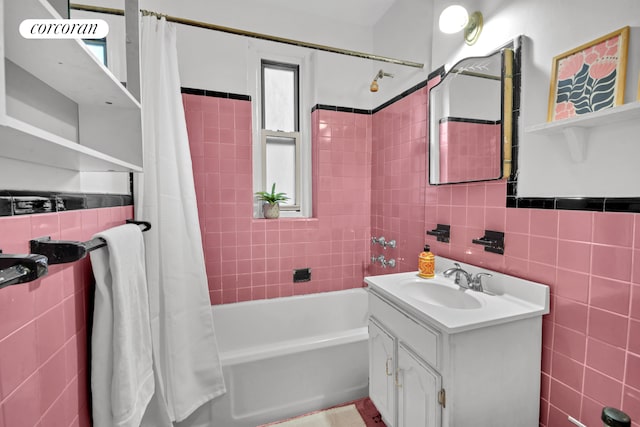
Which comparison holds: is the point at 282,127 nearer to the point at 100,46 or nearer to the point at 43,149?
the point at 100,46

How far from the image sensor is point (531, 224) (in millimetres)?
1092

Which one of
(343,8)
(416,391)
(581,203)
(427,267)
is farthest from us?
(343,8)

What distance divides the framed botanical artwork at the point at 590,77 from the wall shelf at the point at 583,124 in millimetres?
53

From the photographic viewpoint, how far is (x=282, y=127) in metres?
2.32

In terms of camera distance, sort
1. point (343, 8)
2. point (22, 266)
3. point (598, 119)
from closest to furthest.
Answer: point (22, 266) < point (598, 119) < point (343, 8)

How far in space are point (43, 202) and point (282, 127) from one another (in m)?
1.82

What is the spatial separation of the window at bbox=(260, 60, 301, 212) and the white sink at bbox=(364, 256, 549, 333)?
1237 mm

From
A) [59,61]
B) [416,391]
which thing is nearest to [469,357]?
[416,391]

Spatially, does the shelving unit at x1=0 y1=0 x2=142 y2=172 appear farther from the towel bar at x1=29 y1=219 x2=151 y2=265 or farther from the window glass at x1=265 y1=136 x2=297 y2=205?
the window glass at x1=265 y1=136 x2=297 y2=205

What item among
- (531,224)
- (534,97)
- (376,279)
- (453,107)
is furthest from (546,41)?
(376,279)

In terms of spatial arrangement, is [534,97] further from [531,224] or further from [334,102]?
[334,102]

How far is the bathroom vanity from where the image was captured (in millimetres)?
942

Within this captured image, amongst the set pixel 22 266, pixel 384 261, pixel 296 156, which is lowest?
pixel 384 261

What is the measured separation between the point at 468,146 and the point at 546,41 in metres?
0.47
